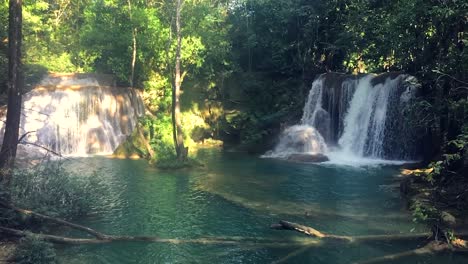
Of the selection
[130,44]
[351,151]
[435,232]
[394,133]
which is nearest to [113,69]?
[130,44]

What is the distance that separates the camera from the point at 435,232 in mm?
11680

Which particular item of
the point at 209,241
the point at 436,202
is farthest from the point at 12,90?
the point at 436,202

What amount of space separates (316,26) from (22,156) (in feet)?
84.0

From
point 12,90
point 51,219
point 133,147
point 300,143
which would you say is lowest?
point 51,219

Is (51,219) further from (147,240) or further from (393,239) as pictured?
(393,239)

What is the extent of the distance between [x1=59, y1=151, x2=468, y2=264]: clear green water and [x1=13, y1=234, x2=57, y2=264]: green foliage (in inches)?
38.1

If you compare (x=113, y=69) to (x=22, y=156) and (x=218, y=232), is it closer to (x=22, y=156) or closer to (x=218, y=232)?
(x=22, y=156)

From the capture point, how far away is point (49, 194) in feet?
44.9

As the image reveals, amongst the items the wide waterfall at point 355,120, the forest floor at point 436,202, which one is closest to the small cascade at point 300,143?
the wide waterfall at point 355,120

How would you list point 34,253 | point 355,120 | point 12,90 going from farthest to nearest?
1. point 355,120
2. point 12,90
3. point 34,253

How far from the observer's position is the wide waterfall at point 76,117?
100 feet

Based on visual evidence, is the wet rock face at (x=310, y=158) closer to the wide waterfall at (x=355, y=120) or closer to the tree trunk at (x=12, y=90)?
the wide waterfall at (x=355, y=120)

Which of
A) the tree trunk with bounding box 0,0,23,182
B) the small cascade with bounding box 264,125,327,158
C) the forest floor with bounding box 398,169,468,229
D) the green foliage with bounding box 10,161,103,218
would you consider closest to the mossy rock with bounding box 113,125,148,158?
Answer: the small cascade with bounding box 264,125,327,158

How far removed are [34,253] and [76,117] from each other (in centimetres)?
2334
